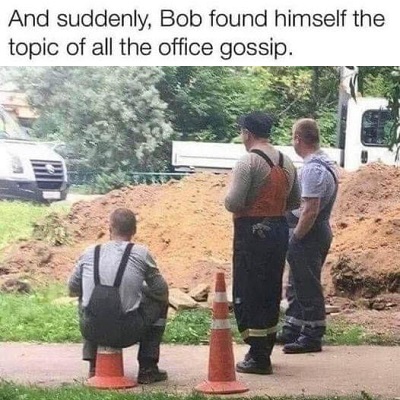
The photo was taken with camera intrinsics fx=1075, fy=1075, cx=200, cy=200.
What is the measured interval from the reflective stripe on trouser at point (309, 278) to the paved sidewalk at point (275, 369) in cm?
20

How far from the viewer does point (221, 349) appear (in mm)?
5805

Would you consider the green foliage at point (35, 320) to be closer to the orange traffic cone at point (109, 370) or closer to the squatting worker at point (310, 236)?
the orange traffic cone at point (109, 370)

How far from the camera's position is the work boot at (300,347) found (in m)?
6.75

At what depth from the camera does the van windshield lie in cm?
688

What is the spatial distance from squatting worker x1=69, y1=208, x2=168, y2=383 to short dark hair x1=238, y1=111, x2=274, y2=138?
0.86 m

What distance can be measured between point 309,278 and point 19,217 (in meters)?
2.04

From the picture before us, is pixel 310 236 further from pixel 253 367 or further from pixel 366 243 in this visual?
pixel 366 243

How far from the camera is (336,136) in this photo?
7.10 meters

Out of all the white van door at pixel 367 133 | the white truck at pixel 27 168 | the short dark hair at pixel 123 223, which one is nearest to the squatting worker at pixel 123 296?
the short dark hair at pixel 123 223

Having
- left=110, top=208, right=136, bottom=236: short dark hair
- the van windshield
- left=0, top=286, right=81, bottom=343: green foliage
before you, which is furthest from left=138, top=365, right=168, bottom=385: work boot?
the van windshield

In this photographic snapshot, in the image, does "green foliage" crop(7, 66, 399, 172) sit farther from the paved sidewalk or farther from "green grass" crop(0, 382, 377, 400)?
"green grass" crop(0, 382, 377, 400)
